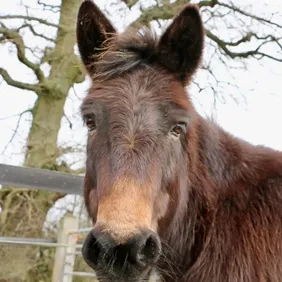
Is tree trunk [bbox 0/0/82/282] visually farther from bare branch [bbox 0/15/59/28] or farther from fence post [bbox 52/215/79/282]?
fence post [bbox 52/215/79/282]

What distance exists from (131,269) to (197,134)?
117 cm

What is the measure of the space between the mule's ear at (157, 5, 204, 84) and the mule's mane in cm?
7

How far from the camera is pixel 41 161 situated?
912 cm

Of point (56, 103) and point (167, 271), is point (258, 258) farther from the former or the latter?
point (56, 103)

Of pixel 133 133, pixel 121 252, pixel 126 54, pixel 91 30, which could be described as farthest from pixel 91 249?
pixel 91 30

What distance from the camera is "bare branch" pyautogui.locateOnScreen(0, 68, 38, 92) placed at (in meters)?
9.37

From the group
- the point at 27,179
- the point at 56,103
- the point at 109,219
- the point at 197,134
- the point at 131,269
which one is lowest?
the point at 131,269

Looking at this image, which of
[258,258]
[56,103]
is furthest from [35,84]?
[258,258]

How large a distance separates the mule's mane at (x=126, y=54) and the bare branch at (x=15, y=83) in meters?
6.50

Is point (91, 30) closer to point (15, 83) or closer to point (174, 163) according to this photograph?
point (174, 163)

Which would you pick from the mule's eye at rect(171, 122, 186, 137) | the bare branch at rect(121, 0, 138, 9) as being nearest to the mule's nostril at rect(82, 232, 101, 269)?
the mule's eye at rect(171, 122, 186, 137)

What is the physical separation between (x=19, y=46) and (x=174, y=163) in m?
6.91

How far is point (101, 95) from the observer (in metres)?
→ 2.93

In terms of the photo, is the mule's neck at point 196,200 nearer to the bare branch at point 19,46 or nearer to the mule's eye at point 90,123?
the mule's eye at point 90,123
